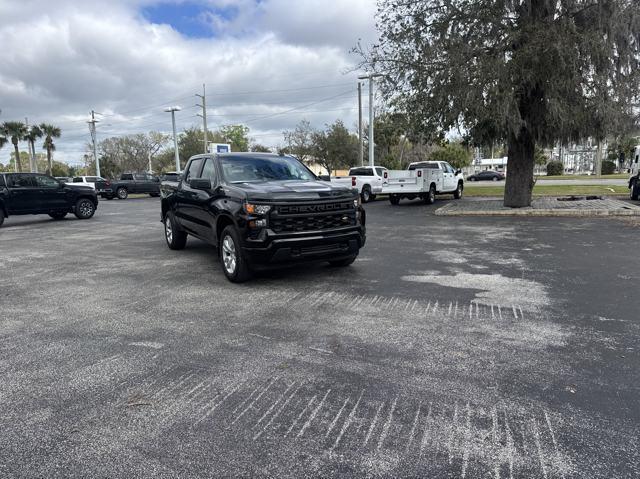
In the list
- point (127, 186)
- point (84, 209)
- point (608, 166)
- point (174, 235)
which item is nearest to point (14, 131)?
point (127, 186)

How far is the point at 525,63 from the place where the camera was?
13344mm

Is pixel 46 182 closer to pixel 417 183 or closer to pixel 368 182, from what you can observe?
pixel 368 182

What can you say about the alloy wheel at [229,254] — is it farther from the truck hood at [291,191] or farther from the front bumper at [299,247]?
the truck hood at [291,191]

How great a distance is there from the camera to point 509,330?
15.3ft

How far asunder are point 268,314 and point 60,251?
23.2ft

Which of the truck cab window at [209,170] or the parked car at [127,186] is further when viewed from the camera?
the parked car at [127,186]

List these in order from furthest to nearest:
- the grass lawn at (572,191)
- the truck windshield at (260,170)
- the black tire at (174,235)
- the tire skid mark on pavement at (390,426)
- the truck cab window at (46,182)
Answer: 1. the grass lawn at (572,191)
2. the truck cab window at (46,182)
3. the black tire at (174,235)
4. the truck windshield at (260,170)
5. the tire skid mark on pavement at (390,426)

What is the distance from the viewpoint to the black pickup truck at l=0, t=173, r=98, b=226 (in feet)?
50.9

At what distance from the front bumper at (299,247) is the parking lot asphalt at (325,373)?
0.41 meters

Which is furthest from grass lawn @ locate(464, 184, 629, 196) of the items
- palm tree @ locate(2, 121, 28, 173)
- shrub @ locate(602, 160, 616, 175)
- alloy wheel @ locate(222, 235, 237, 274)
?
palm tree @ locate(2, 121, 28, 173)

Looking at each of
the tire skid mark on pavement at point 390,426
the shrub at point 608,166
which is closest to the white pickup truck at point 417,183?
the tire skid mark on pavement at point 390,426

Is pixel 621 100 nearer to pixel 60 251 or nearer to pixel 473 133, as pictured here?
pixel 473 133

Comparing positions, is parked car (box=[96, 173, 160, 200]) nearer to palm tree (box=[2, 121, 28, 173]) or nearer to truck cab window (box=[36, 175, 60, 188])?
truck cab window (box=[36, 175, 60, 188])

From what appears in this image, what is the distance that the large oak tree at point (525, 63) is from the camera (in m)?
13.2
